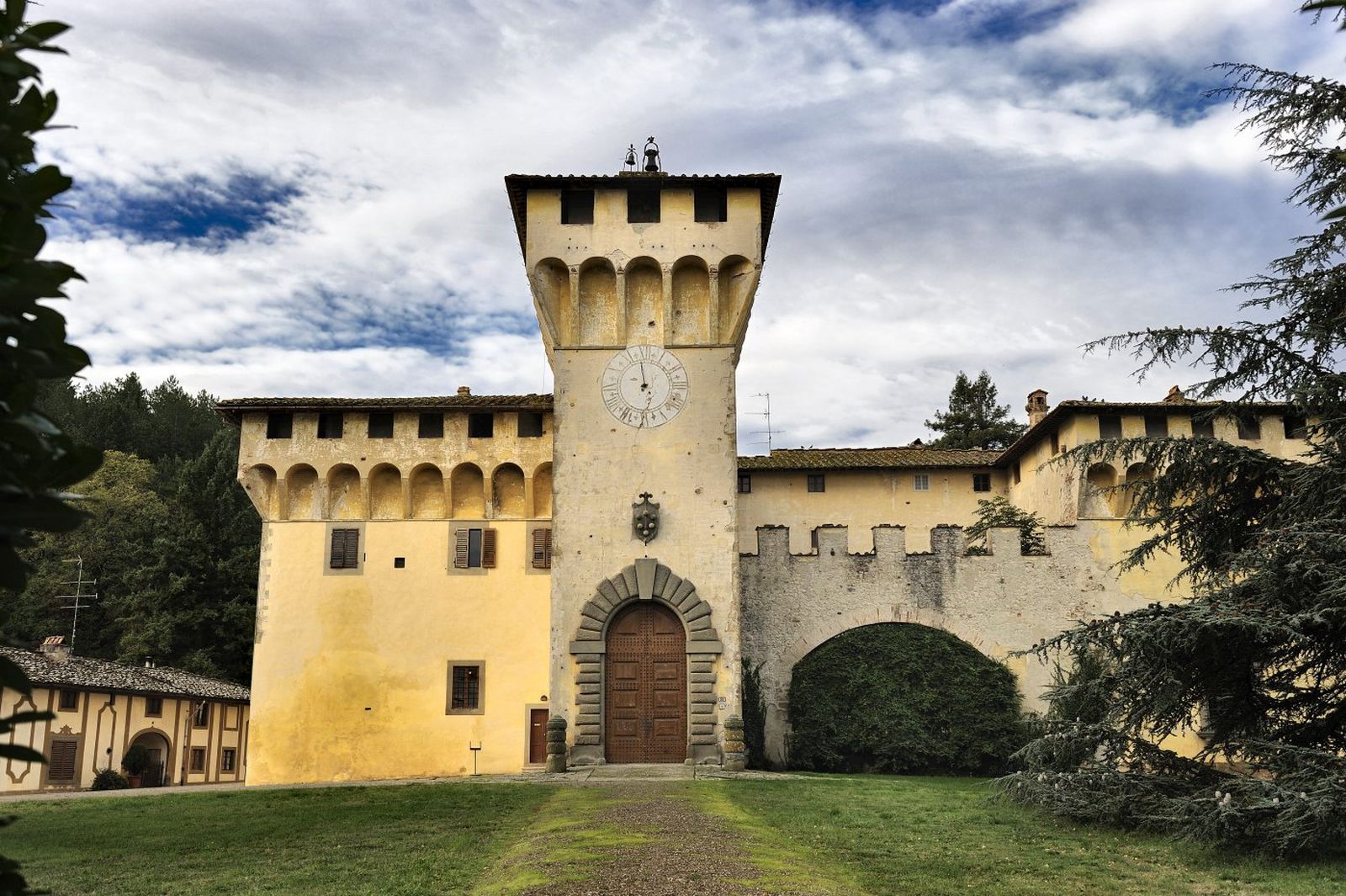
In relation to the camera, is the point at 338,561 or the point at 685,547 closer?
the point at 685,547

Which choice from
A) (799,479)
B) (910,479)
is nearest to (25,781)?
(799,479)

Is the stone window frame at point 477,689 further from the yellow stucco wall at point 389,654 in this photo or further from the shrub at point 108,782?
the shrub at point 108,782

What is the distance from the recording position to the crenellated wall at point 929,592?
2745 centimetres

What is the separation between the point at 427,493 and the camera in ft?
95.6

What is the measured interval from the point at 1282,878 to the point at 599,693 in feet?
49.3

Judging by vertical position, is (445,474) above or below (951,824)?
above

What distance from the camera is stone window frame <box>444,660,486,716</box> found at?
27.5m

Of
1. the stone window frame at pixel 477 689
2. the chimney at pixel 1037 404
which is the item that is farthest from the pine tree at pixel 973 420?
the stone window frame at pixel 477 689

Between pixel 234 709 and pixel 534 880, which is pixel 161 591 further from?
pixel 534 880

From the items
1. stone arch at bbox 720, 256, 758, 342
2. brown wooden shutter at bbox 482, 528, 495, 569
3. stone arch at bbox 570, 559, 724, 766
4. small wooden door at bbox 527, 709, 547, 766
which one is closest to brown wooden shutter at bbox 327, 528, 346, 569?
brown wooden shutter at bbox 482, 528, 495, 569

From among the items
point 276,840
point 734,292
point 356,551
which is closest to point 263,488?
point 356,551

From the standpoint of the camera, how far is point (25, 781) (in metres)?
30.8

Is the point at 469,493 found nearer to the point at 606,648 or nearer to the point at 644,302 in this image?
the point at 606,648

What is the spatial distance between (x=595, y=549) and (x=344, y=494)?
8235mm
